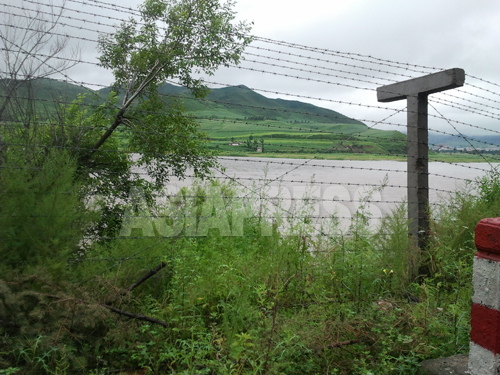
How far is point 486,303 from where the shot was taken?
220 centimetres

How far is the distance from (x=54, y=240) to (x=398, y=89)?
473cm

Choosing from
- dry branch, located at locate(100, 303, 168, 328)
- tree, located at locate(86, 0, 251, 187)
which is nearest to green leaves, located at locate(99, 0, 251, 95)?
tree, located at locate(86, 0, 251, 187)

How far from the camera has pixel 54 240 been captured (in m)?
2.97

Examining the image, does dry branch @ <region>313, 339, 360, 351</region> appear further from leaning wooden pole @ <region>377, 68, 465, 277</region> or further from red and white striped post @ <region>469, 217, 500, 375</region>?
leaning wooden pole @ <region>377, 68, 465, 277</region>

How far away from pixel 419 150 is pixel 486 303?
3175mm

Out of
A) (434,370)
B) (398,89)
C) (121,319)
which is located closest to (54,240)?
(121,319)

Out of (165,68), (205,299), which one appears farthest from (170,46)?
(205,299)

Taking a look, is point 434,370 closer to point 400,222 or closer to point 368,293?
point 368,293

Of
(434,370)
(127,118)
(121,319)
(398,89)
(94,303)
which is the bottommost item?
(434,370)

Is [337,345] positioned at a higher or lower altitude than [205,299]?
lower

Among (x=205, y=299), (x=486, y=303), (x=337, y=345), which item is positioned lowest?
(x=337, y=345)

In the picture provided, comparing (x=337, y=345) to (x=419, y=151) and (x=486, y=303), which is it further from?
(x=419, y=151)

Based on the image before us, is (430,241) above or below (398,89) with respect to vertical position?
below

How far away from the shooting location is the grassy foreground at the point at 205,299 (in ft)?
8.75
